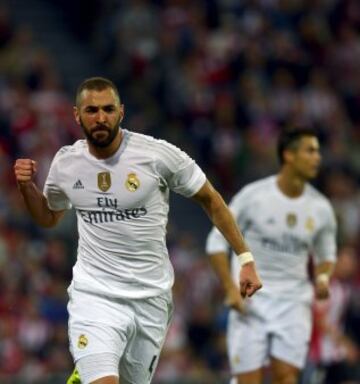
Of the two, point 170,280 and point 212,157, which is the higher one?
point 212,157

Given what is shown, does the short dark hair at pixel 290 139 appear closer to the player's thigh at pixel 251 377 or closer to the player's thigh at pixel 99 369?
the player's thigh at pixel 251 377

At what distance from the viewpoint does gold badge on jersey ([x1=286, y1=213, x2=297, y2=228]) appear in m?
10.6

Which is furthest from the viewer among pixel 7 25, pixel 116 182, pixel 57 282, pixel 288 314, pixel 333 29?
pixel 333 29

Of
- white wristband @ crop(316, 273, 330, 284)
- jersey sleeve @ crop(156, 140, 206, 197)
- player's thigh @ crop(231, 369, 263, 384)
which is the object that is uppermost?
jersey sleeve @ crop(156, 140, 206, 197)

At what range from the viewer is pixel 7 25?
17578 mm

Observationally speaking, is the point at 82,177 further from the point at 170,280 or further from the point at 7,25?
the point at 7,25

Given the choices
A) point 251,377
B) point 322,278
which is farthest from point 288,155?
point 251,377

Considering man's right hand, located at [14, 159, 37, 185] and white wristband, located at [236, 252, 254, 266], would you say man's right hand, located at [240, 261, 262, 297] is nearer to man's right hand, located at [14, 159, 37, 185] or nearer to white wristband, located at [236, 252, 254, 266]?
white wristband, located at [236, 252, 254, 266]

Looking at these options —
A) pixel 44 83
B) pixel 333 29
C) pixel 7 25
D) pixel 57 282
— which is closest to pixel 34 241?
pixel 57 282

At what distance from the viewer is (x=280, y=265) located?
10.5m

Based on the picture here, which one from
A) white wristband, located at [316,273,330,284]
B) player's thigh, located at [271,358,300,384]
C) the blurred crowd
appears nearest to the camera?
white wristband, located at [316,273,330,284]

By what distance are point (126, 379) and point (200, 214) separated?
10027mm

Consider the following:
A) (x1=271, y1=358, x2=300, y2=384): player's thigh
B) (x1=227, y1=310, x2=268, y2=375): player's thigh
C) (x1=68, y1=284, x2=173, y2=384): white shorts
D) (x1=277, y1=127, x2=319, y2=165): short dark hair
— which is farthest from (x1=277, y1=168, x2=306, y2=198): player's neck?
(x1=68, y1=284, x2=173, y2=384): white shorts

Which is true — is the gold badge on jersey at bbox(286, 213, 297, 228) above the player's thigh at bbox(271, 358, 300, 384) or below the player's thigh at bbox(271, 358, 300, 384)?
above
